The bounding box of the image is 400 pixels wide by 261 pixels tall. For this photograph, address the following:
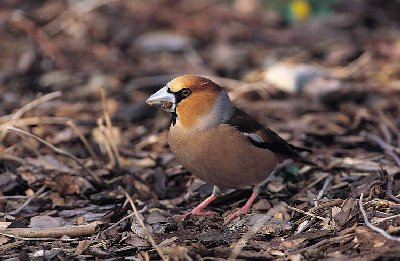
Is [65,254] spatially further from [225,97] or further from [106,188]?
[225,97]

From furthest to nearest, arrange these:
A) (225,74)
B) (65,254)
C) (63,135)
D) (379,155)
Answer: (225,74) → (63,135) → (379,155) → (65,254)

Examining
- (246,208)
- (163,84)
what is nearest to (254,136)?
(246,208)

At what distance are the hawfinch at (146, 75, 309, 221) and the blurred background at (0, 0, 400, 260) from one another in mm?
288

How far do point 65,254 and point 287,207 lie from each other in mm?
1343

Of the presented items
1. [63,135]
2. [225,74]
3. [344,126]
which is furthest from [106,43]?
[344,126]

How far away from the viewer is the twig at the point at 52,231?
396cm

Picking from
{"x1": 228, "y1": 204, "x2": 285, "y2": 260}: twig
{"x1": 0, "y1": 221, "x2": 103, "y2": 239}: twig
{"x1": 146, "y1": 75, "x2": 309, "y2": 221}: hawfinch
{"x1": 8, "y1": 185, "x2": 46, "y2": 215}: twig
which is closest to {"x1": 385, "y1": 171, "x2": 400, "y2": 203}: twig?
{"x1": 228, "y1": 204, "x2": 285, "y2": 260}: twig

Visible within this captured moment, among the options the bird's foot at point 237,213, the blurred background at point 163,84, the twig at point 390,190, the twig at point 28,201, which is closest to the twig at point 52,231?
the blurred background at point 163,84

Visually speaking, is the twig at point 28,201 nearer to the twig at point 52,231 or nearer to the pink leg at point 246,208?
the twig at point 52,231

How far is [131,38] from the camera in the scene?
8406 mm

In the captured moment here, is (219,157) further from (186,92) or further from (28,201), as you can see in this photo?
(28,201)

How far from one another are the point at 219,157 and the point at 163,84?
2.83 m

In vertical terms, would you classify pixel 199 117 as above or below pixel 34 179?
above

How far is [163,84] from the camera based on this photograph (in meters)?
6.96
